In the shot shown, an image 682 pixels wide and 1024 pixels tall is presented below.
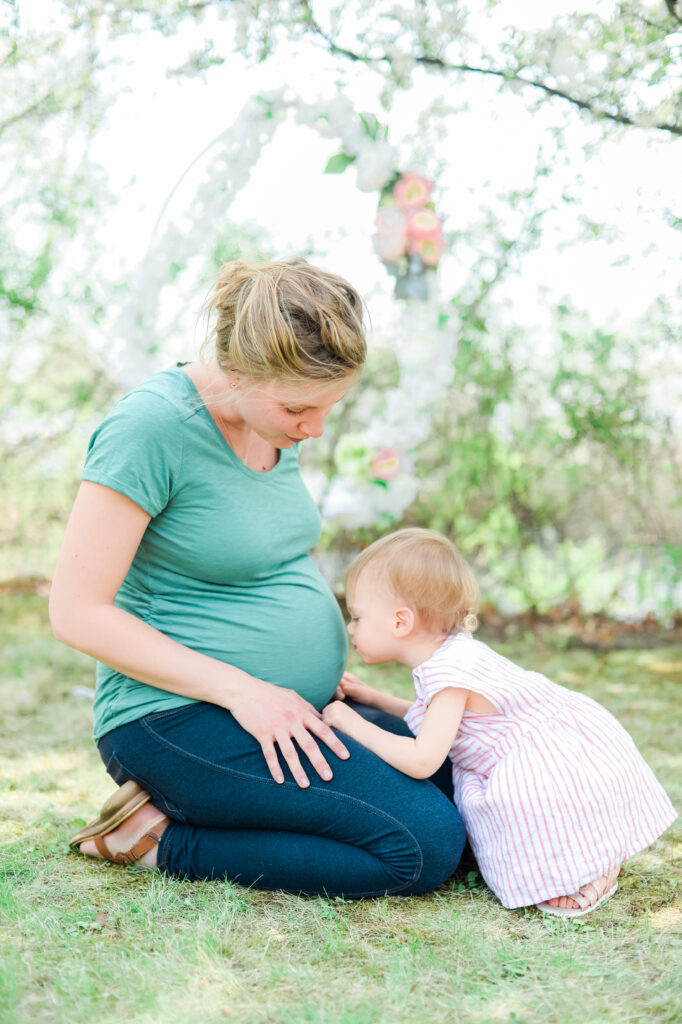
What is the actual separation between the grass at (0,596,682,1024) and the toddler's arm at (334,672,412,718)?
415mm

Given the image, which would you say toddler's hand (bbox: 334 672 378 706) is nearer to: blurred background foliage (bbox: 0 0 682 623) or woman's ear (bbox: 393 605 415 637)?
woman's ear (bbox: 393 605 415 637)

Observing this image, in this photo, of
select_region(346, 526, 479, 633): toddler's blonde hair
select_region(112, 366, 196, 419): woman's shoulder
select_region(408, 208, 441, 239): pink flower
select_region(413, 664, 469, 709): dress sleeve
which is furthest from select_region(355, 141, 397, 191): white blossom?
select_region(413, 664, 469, 709): dress sleeve

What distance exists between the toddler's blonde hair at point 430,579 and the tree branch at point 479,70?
231cm

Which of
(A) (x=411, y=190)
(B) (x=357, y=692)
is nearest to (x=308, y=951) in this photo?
(B) (x=357, y=692)

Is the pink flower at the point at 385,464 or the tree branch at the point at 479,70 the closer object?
the tree branch at the point at 479,70

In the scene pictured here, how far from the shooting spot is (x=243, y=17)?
11.8 feet

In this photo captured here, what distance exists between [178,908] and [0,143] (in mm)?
3875

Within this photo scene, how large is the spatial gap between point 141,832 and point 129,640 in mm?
432

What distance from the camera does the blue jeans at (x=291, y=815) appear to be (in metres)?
1.72

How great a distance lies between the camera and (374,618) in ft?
6.38

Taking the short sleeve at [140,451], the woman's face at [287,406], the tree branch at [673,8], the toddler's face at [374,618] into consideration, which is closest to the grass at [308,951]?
the toddler's face at [374,618]

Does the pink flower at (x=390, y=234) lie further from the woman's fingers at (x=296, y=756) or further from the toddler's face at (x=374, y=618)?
the woman's fingers at (x=296, y=756)

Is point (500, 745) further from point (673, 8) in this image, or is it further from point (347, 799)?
point (673, 8)

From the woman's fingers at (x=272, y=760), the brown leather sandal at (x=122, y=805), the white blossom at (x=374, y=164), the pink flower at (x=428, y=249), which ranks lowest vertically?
the brown leather sandal at (x=122, y=805)
